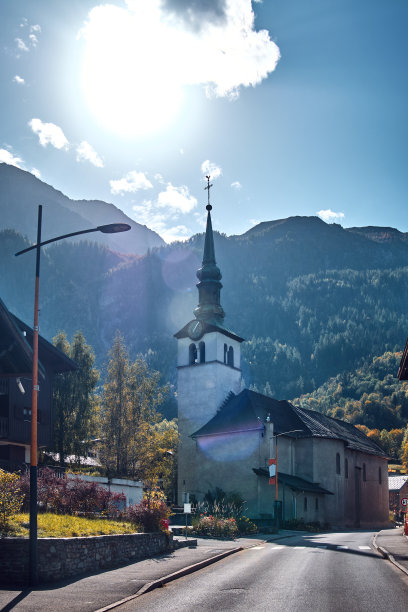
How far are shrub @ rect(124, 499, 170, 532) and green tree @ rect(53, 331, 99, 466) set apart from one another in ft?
93.1

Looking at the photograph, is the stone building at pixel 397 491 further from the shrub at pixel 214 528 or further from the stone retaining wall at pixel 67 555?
the stone retaining wall at pixel 67 555

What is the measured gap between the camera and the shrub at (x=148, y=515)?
24281 mm

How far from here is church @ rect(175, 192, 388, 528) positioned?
175ft

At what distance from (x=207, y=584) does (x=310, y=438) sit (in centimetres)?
4440

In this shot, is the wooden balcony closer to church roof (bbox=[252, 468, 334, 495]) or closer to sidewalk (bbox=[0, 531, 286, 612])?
sidewalk (bbox=[0, 531, 286, 612])

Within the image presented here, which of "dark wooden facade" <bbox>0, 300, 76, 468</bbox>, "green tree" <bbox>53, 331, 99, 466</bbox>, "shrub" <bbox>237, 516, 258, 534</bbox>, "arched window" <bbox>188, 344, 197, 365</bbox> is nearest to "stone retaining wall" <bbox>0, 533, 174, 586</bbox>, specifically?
"dark wooden facade" <bbox>0, 300, 76, 468</bbox>

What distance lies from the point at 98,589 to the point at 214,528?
21958mm

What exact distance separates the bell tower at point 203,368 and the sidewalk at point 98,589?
128 feet

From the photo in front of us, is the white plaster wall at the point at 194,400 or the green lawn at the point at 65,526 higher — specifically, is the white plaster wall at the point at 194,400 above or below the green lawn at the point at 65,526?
above

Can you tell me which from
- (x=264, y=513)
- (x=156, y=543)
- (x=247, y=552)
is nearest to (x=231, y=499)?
(x=264, y=513)

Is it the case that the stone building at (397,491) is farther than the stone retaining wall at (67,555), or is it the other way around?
the stone building at (397,491)

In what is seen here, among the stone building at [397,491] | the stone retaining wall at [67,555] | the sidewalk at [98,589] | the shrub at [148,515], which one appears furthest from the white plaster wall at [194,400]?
the stone building at [397,491]

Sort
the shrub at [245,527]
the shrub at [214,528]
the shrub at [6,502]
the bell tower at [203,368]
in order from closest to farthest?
the shrub at [6,502] < the shrub at [214,528] < the shrub at [245,527] < the bell tower at [203,368]

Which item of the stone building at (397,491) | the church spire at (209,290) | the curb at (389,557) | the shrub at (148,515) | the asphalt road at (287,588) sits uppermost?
the church spire at (209,290)
